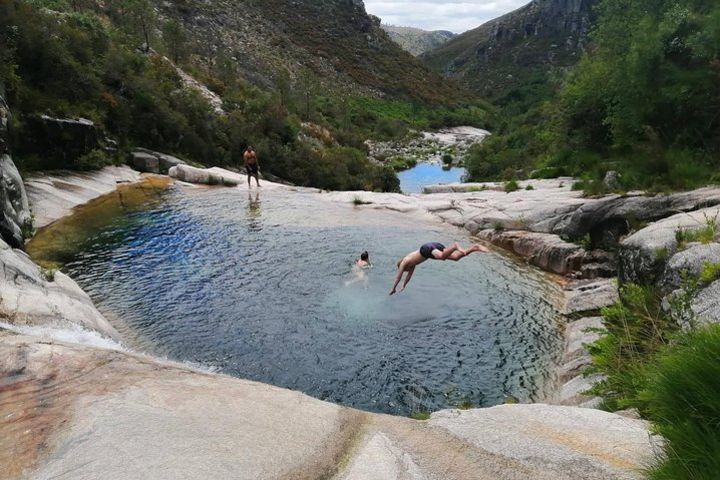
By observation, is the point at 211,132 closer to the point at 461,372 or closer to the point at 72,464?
the point at 461,372

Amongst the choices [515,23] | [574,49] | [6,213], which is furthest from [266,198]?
[515,23]

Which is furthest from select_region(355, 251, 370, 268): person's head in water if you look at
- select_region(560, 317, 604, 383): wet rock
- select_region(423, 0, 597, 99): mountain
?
select_region(423, 0, 597, 99): mountain

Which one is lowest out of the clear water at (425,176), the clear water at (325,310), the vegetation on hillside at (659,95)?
the clear water at (425,176)

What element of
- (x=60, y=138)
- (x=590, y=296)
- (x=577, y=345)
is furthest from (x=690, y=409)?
(x=60, y=138)

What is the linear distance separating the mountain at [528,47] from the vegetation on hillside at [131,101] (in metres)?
118

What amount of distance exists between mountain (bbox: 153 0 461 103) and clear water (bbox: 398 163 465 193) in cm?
2493

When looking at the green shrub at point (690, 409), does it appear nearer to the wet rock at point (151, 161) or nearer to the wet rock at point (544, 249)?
the wet rock at point (544, 249)

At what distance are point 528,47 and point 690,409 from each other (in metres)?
189

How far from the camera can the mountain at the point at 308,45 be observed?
267 ft

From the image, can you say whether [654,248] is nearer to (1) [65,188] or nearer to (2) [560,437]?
(2) [560,437]

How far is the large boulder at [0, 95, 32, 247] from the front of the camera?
12998 millimetres

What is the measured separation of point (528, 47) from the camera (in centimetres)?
16800

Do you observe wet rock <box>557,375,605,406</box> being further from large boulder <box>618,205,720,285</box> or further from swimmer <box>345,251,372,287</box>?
swimmer <box>345,251,372,287</box>

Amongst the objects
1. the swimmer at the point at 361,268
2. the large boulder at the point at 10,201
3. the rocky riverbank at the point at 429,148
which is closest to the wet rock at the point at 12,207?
the large boulder at the point at 10,201
